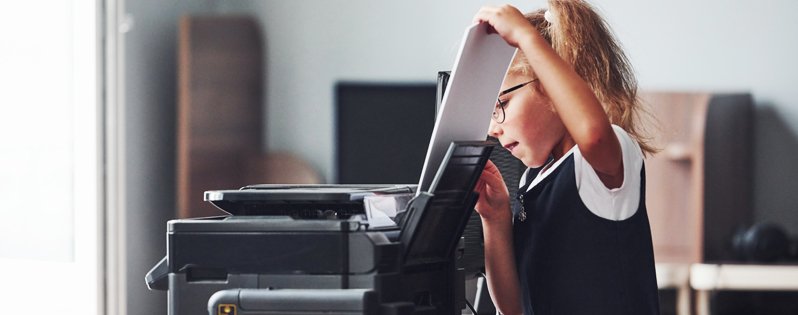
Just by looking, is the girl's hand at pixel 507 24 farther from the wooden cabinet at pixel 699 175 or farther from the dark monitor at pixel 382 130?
the wooden cabinet at pixel 699 175

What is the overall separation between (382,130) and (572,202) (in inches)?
50.9

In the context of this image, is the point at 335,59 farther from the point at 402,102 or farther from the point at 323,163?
the point at 402,102

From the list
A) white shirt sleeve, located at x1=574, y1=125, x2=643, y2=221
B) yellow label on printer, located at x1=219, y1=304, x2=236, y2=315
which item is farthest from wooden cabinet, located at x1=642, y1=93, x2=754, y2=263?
yellow label on printer, located at x1=219, y1=304, x2=236, y2=315

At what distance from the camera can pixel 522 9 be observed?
90.9 inches

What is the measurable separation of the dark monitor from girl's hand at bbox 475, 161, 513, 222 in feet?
3.71

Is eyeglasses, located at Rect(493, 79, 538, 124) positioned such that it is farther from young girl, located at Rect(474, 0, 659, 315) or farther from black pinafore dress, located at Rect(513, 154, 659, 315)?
black pinafore dress, located at Rect(513, 154, 659, 315)

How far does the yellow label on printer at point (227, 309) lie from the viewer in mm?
523

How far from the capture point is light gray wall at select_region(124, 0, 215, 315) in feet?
6.55

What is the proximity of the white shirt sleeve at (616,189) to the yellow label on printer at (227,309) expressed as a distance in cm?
45
